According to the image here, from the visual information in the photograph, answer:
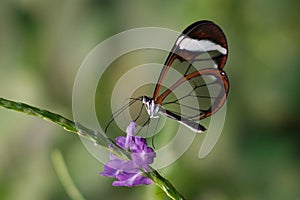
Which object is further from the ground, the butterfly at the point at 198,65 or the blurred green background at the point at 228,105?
the butterfly at the point at 198,65

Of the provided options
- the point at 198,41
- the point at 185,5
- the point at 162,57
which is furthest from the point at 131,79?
the point at 198,41

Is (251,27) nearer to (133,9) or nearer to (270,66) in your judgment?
(270,66)

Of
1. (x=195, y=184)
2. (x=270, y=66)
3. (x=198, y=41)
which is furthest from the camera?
(x=270, y=66)

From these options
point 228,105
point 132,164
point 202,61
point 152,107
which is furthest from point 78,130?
point 228,105

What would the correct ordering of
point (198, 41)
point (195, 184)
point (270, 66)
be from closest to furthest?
point (198, 41), point (195, 184), point (270, 66)

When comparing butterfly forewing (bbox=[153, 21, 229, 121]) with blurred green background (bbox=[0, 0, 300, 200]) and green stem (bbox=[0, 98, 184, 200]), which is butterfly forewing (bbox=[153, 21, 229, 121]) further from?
blurred green background (bbox=[0, 0, 300, 200])

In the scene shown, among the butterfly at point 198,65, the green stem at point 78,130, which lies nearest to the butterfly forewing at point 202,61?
the butterfly at point 198,65

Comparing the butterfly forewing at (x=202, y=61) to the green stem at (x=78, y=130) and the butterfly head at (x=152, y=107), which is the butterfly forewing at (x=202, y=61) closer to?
the butterfly head at (x=152, y=107)
